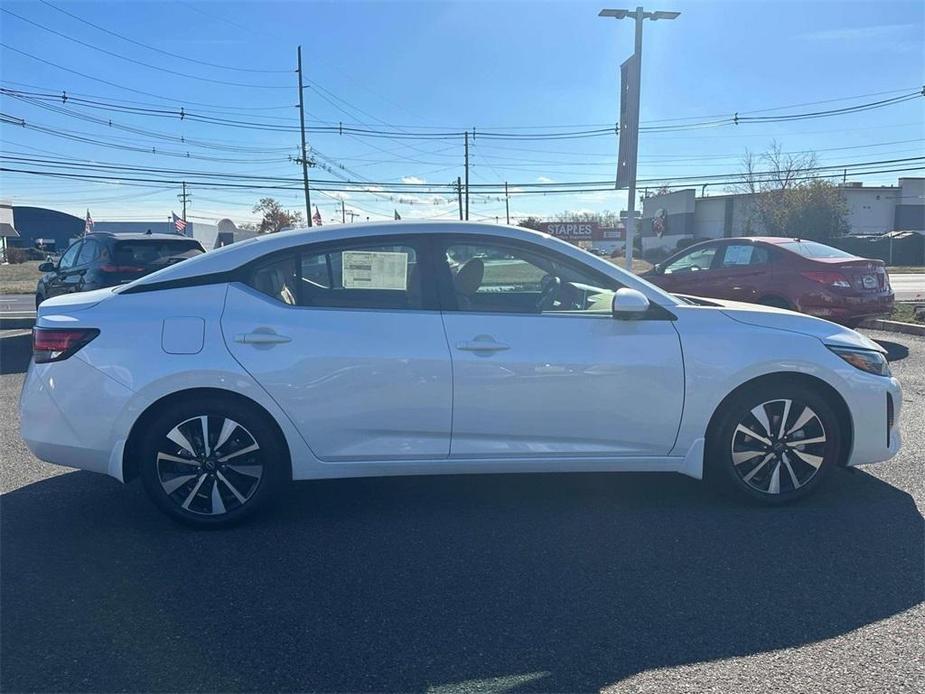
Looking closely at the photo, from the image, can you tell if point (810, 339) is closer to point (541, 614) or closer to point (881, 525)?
point (881, 525)

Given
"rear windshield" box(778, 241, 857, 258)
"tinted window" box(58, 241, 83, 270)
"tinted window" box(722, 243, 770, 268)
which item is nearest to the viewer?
"rear windshield" box(778, 241, 857, 258)

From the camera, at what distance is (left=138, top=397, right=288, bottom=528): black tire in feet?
12.3

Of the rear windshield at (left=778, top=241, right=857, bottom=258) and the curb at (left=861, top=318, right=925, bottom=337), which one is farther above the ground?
the rear windshield at (left=778, top=241, right=857, bottom=258)

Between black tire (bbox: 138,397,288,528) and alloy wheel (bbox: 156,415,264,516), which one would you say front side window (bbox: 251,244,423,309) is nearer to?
black tire (bbox: 138,397,288,528)

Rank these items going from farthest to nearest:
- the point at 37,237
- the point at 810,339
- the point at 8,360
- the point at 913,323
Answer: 1. the point at 37,237
2. the point at 913,323
3. the point at 8,360
4. the point at 810,339

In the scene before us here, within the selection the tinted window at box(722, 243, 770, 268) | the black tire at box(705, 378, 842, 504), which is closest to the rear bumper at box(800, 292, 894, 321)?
the tinted window at box(722, 243, 770, 268)

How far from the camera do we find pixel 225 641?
2826 mm

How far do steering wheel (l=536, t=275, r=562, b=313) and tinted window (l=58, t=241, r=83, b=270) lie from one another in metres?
9.25

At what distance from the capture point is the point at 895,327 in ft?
36.4

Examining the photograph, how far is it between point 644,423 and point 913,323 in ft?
31.2

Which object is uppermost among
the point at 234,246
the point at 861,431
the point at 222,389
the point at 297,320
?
the point at 234,246

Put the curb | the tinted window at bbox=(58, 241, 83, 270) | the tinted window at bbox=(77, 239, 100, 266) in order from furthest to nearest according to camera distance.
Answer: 1. the tinted window at bbox=(58, 241, 83, 270)
2. the curb
3. the tinted window at bbox=(77, 239, 100, 266)

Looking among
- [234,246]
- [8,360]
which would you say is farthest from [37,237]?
[234,246]

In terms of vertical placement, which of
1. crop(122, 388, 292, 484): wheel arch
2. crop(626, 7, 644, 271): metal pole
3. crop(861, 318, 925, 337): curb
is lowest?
crop(861, 318, 925, 337): curb
